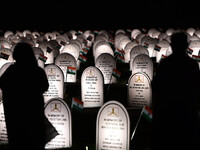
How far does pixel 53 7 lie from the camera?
20125 mm

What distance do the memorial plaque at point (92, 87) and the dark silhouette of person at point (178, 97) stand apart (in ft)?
6.74

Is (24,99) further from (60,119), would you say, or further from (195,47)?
(195,47)

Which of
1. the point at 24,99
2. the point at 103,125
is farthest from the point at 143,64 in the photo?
the point at 24,99

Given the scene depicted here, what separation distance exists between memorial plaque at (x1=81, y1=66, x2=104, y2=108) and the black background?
14.9m

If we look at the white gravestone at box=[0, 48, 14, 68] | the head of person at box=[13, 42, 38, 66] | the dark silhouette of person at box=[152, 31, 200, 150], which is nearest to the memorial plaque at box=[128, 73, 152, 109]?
the dark silhouette of person at box=[152, 31, 200, 150]

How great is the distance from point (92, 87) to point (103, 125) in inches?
59.5

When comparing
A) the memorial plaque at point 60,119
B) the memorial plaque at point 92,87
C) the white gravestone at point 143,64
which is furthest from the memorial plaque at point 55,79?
the white gravestone at point 143,64

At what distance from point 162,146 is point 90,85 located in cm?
224

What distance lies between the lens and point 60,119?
3740 millimetres

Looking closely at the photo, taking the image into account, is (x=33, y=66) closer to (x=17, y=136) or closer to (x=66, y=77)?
(x=17, y=136)

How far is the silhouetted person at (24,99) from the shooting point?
10.1ft

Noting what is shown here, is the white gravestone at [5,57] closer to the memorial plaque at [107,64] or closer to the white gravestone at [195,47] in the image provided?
the memorial plaque at [107,64]

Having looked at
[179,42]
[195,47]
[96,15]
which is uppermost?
[96,15]

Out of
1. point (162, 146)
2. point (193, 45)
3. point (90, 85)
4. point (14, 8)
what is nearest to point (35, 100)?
point (162, 146)
